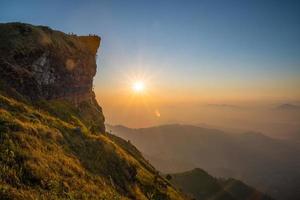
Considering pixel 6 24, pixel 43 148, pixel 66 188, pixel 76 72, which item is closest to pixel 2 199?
pixel 66 188

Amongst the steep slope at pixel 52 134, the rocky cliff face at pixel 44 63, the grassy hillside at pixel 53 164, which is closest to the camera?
the grassy hillside at pixel 53 164

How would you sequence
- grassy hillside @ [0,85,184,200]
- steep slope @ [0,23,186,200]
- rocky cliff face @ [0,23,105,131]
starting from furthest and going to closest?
rocky cliff face @ [0,23,105,131] → steep slope @ [0,23,186,200] → grassy hillside @ [0,85,184,200]

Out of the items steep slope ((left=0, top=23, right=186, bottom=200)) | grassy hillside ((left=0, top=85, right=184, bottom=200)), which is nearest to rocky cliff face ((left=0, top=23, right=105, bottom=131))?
steep slope ((left=0, top=23, right=186, bottom=200))

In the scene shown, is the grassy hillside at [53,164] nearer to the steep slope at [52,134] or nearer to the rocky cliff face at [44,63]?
the steep slope at [52,134]

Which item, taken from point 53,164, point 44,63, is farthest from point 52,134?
point 44,63

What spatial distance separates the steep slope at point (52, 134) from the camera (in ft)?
68.1

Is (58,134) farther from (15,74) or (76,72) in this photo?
(76,72)

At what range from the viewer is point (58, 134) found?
116 feet

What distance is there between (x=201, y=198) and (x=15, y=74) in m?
158

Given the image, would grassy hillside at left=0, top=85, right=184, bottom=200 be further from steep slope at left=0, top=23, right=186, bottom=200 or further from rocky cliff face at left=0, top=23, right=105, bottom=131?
rocky cliff face at left=0, top=23, right=105, bottom=131

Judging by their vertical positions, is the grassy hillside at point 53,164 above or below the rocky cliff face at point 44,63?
below

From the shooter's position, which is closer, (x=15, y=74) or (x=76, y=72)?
(x=15, y=74)

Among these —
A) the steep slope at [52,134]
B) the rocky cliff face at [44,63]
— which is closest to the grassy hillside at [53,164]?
the steep slope at [52,134]

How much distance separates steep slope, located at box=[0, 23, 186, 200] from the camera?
2077 cm
